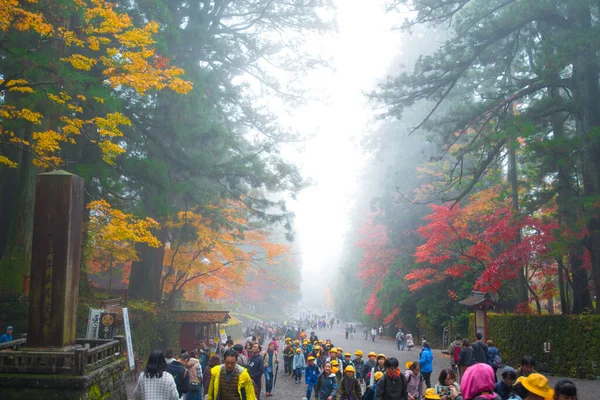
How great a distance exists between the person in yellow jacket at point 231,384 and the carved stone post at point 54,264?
4.11 m

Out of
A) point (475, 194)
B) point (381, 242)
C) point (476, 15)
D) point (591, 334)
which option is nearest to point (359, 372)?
point (591, 334)

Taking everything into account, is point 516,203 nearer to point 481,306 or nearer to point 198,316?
point 481,306

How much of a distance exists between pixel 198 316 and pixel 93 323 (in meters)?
11.0

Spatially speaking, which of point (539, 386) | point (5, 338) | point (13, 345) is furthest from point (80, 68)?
point (539, 386)

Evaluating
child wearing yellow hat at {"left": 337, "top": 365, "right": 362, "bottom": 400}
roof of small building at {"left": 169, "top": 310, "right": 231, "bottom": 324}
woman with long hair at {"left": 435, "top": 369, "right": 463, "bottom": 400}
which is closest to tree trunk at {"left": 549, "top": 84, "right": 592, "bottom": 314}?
child wearing yellow hat at {"left": 337, "top": 365, "right": 362, "bottom": 400}

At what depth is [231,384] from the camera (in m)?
6.16

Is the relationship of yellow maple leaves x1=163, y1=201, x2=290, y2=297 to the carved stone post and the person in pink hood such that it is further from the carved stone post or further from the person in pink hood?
the person in pink hood

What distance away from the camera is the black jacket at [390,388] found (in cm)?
720

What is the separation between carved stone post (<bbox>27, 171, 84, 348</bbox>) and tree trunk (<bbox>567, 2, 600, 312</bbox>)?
42.5 ft

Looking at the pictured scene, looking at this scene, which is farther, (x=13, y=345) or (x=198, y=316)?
(x=198, y=316)

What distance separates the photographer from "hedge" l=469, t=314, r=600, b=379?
14.9m

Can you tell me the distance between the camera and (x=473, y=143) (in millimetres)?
15844

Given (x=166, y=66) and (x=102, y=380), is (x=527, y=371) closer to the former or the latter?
(x=102, y=380)

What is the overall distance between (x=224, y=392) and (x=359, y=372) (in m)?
8.83
